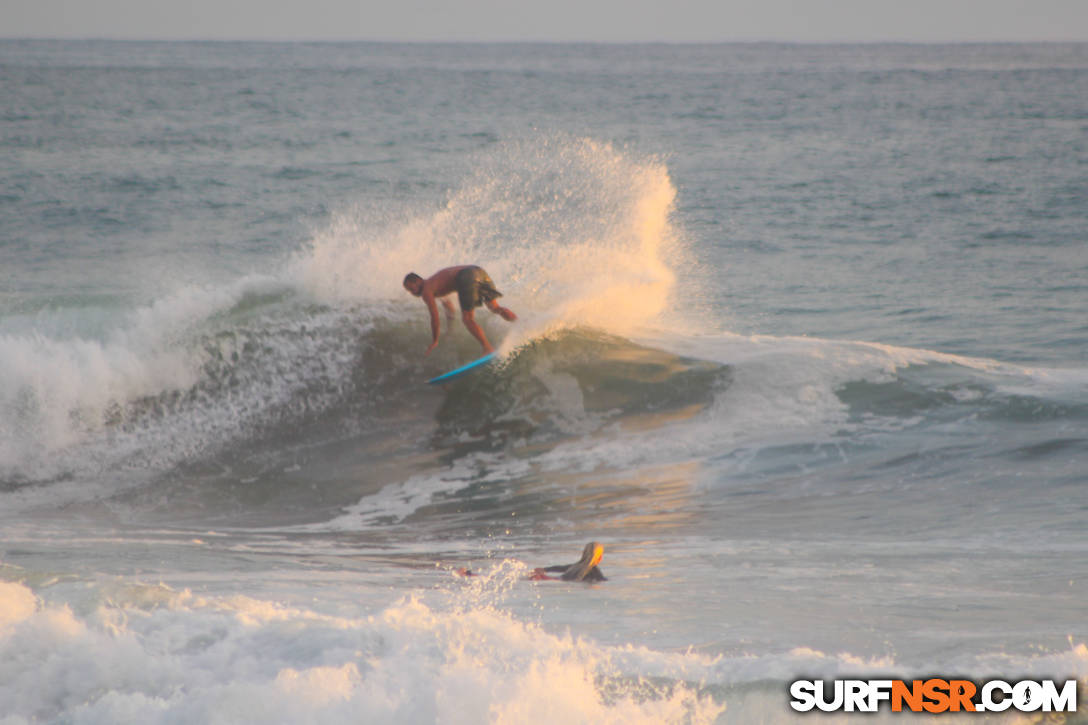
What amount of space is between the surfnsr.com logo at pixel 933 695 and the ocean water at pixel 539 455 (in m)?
0.08

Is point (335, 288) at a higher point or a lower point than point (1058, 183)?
lower

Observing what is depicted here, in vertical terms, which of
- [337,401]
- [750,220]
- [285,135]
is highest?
[285,135]

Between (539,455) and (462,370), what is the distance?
1.51m

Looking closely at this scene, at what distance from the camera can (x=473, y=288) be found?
10.1m

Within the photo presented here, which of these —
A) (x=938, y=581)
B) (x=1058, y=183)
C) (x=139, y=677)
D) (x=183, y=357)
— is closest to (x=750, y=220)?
(x=1058, y=183)

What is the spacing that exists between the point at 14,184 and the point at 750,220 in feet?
58.5

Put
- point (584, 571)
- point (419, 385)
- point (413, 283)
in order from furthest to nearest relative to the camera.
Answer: point (419, 385) → point (413, 283) → point (584, 571)

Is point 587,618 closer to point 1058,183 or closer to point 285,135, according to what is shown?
point 1058,183

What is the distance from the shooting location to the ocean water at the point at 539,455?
3.99 m

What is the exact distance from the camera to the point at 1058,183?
1016 inches

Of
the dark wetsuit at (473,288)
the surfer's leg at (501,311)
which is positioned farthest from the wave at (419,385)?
the dark wetsuit at (473,288)

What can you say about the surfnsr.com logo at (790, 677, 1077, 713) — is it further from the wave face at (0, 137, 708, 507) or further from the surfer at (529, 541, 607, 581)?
the wave face at (0, 137, 708, 507)

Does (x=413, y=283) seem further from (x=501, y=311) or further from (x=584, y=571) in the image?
(x=584, y=571)

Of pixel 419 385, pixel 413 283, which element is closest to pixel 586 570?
pixel 413 283
